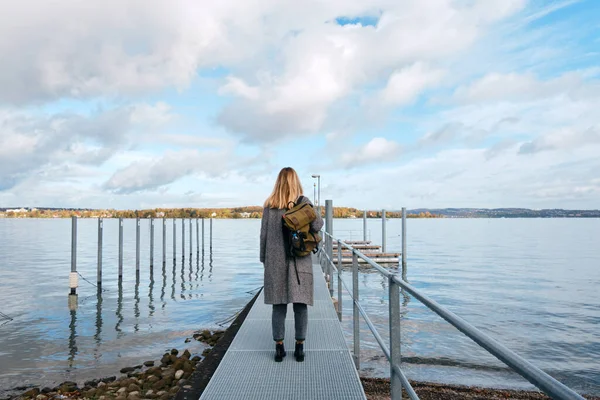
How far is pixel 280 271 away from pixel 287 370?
0.85 metres

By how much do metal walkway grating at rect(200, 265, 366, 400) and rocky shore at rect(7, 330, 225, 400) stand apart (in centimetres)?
164

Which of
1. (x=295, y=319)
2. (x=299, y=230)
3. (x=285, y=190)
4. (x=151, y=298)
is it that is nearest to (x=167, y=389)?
(x=295, y=319)

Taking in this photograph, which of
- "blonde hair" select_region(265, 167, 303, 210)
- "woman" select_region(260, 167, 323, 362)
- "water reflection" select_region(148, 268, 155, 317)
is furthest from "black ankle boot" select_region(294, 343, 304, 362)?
"water reflection" select_region(148, 268, 155, 317)

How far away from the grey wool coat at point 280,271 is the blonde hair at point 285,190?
0.07 metres

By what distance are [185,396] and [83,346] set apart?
289 inches

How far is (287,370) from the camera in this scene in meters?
4.01

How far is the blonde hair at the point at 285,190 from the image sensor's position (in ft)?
13.3

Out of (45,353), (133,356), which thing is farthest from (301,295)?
(45,353)

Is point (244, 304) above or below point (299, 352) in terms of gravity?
below

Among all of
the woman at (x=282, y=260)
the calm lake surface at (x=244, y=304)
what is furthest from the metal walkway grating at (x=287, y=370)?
the calm lake surface at (x=244, y=304)

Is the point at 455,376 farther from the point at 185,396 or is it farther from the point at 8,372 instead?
the point at 8,372

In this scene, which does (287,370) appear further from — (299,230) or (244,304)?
(244,304)

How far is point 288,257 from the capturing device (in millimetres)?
4086

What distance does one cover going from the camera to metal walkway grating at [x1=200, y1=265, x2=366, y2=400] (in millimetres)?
3520
